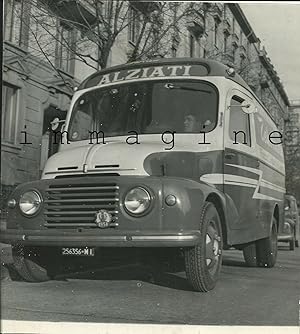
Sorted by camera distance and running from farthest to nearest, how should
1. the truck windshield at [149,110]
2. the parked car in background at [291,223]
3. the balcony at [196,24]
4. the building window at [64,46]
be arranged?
1. the parked car in background at [291,223]
2. the truck windshield at [149,110]
3. the building window at [64,46]
4. the balcony at [196,24]

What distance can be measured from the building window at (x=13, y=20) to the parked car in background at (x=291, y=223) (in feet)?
8.55

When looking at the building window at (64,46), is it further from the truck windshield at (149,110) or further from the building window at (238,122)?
the building window at (238,122)

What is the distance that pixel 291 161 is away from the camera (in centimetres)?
430

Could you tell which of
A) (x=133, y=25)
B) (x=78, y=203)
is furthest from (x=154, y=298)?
(x=133, y=25)

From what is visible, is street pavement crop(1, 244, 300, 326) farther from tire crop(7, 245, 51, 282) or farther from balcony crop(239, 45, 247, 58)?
balcony crop(239, 45, 247, 58)

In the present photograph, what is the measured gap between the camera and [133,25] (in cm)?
398

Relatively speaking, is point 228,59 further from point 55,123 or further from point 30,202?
point 30,202

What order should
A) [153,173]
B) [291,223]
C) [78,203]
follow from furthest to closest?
[291,223], [153,173], [78,203]

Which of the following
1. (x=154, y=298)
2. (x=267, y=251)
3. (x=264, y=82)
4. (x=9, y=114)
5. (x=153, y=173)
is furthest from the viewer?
(x=267, y=251)

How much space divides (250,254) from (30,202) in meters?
2.12

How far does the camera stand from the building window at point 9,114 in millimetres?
3727

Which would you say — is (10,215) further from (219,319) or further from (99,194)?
(219,319)

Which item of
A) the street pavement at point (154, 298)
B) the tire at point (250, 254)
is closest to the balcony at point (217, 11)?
the street pavement at point (154, 298)

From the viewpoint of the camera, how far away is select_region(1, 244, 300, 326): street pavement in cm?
361
